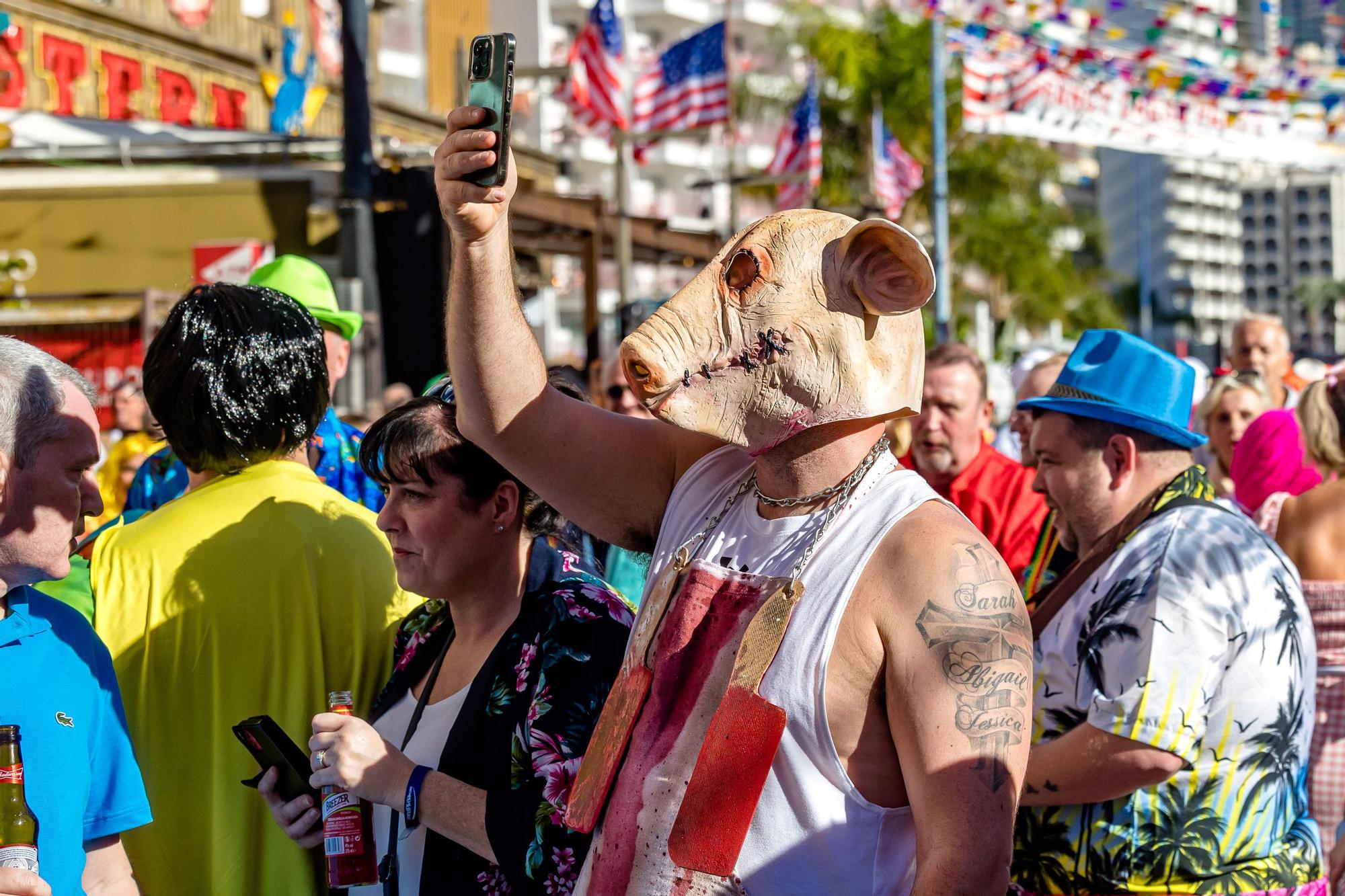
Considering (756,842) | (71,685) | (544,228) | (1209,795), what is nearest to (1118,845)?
(1209,795)

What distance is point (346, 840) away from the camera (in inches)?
98.0

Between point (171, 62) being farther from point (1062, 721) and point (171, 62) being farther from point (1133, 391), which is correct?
point (1062, 721)

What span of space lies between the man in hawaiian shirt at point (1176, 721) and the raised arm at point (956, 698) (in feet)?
3.49

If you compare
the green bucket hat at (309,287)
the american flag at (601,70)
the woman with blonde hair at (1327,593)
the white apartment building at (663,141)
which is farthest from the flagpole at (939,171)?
the green bucket hat at (309,287)

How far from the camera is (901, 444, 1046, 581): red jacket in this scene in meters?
5.06

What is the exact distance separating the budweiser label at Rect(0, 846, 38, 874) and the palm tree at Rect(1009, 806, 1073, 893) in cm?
189

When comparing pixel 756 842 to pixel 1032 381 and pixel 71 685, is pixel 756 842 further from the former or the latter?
pixel 1032 381

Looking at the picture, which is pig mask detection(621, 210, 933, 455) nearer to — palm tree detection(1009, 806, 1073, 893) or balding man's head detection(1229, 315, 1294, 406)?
palm tree detection(1009, 806, 1073, 893)

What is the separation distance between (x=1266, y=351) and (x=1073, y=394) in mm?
5388

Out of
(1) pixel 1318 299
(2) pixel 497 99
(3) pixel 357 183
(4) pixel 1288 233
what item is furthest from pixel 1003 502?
(4) pixel 1288 233

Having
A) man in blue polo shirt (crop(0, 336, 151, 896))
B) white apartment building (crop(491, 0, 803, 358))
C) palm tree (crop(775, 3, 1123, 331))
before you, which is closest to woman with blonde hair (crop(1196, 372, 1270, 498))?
man in blue polo shirt (crop(0, 336, 151, 896))

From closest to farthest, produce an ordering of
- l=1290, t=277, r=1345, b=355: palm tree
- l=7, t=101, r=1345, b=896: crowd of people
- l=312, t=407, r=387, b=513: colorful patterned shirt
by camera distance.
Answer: l=7, t=101, r=1345, b=896: crowd of people < l=312, t=407, r=387, b=513: colorful patterned shirt < l=1290, t=277, r=1345, b=355: palm tree

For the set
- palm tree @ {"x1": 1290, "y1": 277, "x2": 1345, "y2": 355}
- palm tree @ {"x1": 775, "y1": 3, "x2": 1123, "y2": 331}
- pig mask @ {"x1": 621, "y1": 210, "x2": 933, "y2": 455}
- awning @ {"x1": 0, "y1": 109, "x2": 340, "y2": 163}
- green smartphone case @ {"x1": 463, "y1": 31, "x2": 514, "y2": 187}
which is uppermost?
palm tree @ {"x1": 775, "y1": 3, "x2": 1123, "y2": 331}

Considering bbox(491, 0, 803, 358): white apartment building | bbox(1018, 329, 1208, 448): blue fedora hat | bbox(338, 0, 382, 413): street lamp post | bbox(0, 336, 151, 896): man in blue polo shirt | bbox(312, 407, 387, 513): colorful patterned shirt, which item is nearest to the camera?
bbox(0, 336, 151, 896): man in blue polo shirt
